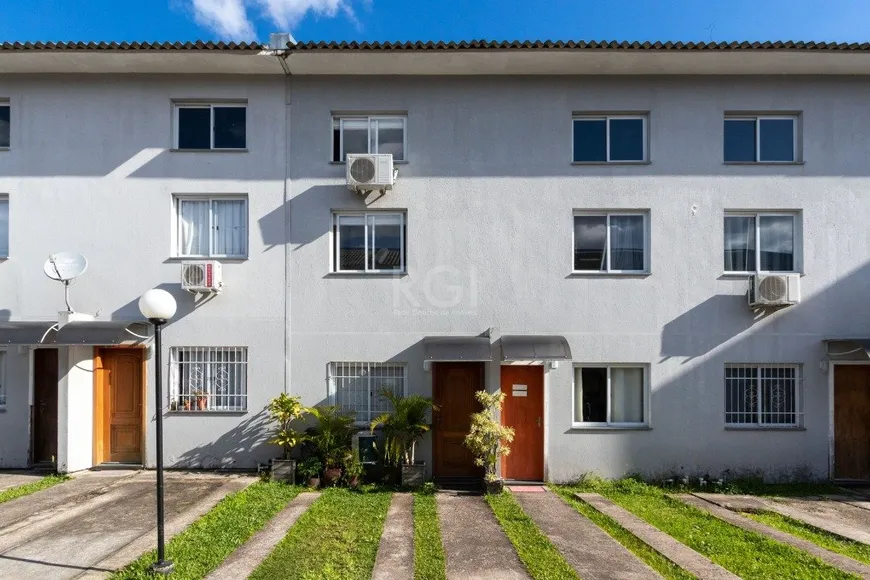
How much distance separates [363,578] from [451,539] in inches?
70.3

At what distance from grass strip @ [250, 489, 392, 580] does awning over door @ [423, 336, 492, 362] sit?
2.83m

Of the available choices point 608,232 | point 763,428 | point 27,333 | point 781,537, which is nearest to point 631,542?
point 781,537

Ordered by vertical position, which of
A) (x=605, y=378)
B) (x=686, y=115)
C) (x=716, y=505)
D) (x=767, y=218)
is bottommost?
(x=716, y=505)

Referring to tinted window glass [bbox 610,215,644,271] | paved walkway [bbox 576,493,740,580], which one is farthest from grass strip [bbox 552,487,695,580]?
tinted window glass [bbox 610,215,644,271]

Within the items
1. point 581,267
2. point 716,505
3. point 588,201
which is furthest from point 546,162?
point 716,505

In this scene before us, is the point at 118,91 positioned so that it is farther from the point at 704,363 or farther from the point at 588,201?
the point at 704,363

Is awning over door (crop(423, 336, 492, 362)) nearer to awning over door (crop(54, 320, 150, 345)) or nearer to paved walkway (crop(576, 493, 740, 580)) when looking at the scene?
paved walkway (crop(576, 493, 740, 580))

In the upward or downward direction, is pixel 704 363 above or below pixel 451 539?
above

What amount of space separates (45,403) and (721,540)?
1339cm

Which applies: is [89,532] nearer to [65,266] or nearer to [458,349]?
[65,266]

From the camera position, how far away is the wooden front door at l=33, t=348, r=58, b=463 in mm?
11172

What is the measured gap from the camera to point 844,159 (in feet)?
36.1

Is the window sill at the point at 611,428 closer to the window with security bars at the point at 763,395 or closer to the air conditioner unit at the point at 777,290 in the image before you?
the window with security bars at the point at 763,395

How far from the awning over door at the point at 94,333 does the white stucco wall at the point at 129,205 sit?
2.53 ft
